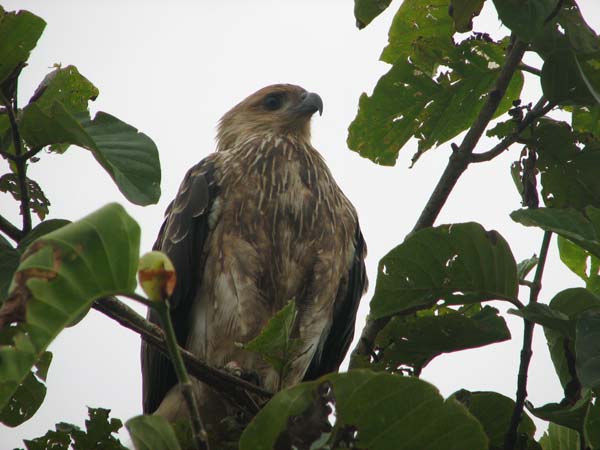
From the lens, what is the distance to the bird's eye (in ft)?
19.2

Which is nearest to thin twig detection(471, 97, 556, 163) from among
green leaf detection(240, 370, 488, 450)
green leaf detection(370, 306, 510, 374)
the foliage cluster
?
the foliage cluster

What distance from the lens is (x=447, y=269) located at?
10.0 feet

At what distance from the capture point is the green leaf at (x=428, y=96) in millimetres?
3676

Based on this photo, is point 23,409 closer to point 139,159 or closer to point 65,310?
point 139,159

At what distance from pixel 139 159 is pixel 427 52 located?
1.67 metres

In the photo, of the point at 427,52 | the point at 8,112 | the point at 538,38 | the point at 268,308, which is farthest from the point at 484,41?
the point at 8,112

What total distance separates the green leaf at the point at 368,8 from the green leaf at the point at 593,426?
5.50 feet

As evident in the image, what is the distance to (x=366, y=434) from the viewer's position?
2.17m

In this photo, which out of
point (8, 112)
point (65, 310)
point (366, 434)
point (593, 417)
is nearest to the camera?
point (65, 310)

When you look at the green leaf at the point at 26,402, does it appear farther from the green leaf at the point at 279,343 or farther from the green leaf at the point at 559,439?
the green leaf at the point at 559,439

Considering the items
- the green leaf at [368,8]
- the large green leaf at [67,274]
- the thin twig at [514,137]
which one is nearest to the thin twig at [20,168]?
the large green leaf at [67,274]

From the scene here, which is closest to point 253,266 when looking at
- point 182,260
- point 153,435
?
point 182,260

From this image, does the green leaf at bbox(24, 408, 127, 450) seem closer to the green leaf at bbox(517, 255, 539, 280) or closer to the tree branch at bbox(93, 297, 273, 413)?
the tree branch at bbox(93, 297, 273, 413)

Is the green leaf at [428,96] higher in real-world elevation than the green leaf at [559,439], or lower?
higher
